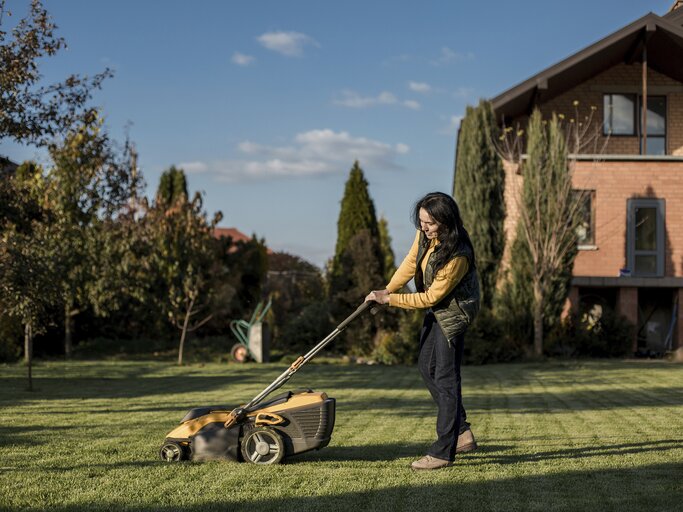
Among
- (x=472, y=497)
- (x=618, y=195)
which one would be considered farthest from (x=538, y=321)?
(x=472, y=497)

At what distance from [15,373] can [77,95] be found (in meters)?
6.05

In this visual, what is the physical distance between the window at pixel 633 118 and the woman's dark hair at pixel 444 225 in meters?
20.3

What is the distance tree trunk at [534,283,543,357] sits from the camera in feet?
67.9

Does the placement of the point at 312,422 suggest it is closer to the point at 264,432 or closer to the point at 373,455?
the point at 264,432

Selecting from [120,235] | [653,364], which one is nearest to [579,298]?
[653,364]

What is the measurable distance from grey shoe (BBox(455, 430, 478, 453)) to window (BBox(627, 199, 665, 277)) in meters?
17.1

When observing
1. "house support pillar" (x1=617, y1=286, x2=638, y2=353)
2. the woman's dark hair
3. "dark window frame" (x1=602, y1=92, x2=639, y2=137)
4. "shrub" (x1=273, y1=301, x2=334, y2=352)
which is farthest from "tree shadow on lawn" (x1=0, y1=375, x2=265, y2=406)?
"dark window frame" (x1=602, y1=92, x2=639, y2=137)

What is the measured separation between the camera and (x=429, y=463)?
245 inches

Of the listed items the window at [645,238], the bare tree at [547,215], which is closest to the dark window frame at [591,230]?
the window at [645,238]

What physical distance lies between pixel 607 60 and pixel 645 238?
512cm

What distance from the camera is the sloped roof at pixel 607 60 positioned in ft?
76.1

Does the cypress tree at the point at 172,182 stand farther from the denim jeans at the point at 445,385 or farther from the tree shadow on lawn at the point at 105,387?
the denim jeans at the point at 445,385

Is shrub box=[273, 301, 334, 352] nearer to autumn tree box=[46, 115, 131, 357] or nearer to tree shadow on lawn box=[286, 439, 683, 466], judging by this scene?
autumn tree box=[46, 115, 131, 357]

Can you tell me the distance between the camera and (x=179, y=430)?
6.58m
